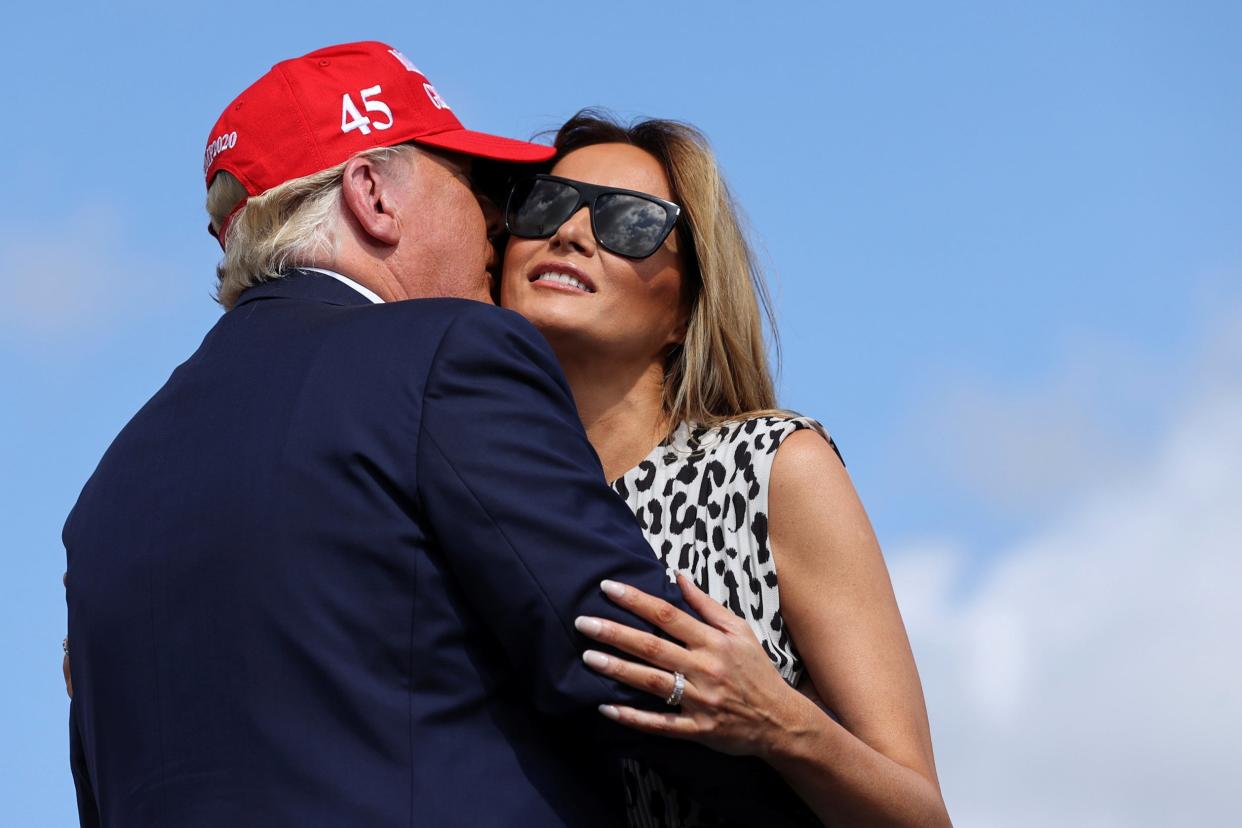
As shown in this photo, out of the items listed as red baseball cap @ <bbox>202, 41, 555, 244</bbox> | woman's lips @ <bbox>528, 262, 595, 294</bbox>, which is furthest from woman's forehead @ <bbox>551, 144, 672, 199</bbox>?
red baseball cap @ <bbox>202, 41, 555, 244</bbox>

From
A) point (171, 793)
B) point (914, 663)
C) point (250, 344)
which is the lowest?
point (171, 793)

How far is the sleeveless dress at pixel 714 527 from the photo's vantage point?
414 centimetres

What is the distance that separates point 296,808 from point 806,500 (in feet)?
6.24

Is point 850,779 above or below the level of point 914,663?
below

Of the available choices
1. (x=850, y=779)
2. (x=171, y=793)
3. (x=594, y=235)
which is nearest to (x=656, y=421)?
(x=594, y=235)

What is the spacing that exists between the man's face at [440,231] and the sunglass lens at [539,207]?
2.18ft

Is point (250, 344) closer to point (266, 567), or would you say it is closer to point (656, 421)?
point (266, 567)

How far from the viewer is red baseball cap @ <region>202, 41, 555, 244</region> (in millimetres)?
3789

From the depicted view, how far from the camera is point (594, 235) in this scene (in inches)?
196

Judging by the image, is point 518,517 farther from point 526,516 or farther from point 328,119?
point 328,119

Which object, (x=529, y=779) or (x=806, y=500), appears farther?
(x=806, y=500)

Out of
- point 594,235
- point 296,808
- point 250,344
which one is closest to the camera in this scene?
point 296,808

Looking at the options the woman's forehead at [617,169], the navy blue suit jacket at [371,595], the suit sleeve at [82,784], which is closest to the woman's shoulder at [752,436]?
the woman's forehead at [617,169]

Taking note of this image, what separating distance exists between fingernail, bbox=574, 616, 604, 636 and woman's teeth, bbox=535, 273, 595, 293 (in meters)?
2.19
